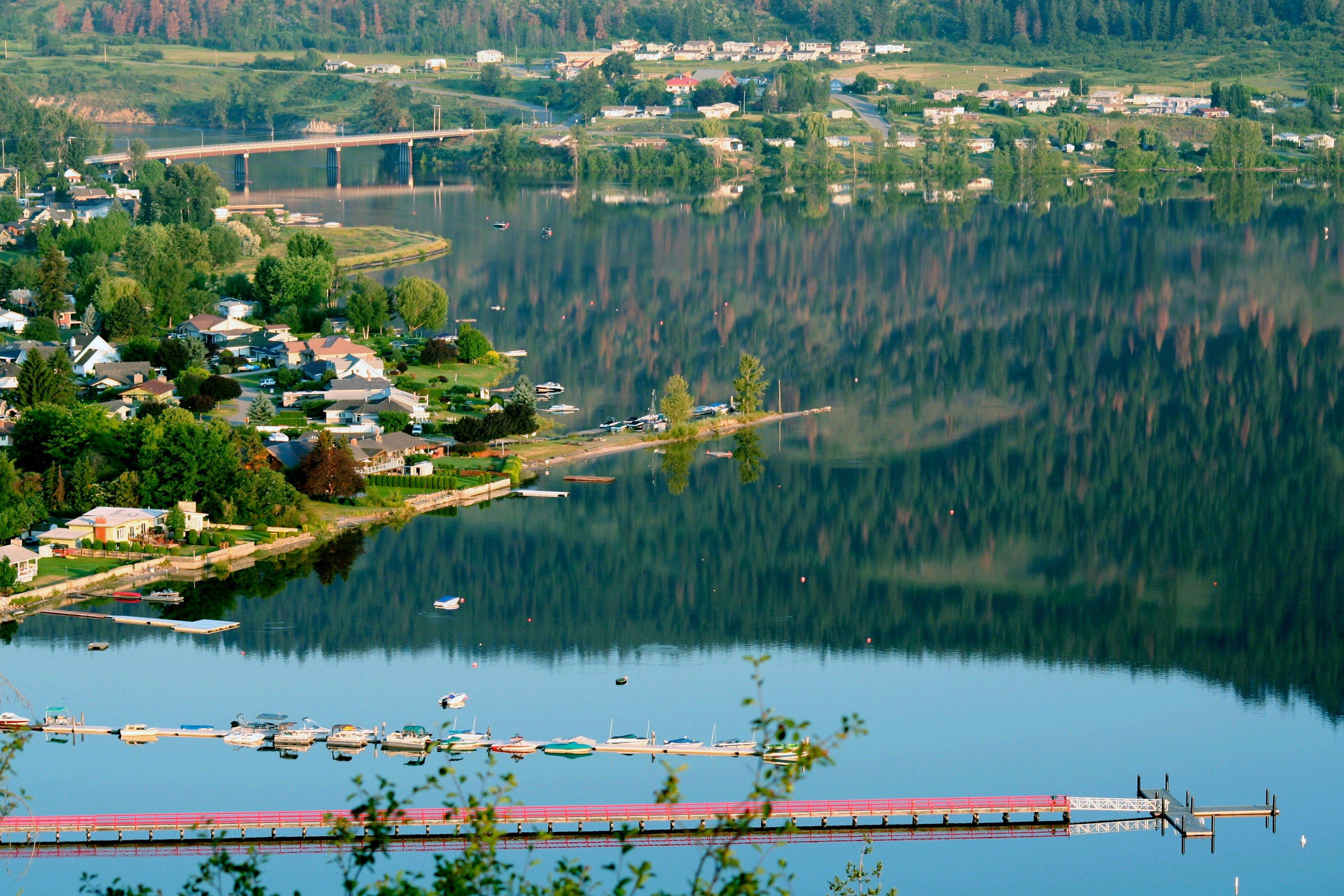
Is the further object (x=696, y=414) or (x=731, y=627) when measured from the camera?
(x=696, y=414)

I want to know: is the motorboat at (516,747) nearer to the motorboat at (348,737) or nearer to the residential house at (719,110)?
the motorboat at (348,737)

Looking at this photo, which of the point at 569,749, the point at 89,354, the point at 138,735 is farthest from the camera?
the point at 89,354

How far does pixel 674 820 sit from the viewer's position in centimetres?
2881

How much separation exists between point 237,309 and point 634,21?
128 metres

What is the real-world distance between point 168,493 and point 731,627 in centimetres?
1233

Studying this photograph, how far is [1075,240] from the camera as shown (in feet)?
300

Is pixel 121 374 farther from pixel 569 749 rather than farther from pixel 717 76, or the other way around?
pixel 717 76

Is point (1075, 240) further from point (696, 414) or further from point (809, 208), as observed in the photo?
point (696, 414)

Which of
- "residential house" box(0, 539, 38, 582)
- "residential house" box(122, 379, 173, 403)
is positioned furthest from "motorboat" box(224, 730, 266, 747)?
"residential house" box(122, 379, 173, 403)

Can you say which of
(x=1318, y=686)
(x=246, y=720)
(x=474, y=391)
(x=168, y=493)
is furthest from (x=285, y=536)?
(x=1318, y=686)

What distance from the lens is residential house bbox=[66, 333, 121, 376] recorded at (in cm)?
5609

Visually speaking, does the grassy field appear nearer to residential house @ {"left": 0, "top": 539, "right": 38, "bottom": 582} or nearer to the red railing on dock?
residential house @ {"left": 0, "top": 539, "right": 38, "bottom": 582}

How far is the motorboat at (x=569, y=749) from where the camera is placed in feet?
102

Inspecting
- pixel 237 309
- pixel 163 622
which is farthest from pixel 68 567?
pixel 237 309
